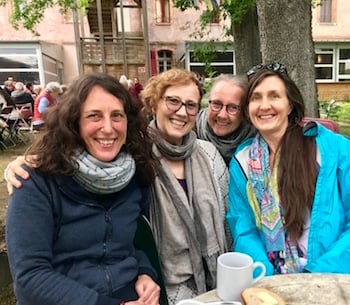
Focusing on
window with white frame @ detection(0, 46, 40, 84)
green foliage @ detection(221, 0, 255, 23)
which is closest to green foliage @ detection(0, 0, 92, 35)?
green foliage @ detection(221, 0, 255, 23)

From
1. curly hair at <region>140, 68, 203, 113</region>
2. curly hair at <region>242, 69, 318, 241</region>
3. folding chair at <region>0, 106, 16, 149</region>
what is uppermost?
curly hair at <region>140, 68, 203, 113</region>

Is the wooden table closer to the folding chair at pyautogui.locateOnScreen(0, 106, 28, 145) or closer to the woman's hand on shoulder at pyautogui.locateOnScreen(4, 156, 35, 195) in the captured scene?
the woman's hand on shoulder at pyautogui.locateOnScreen(4, 156, 35, 195)

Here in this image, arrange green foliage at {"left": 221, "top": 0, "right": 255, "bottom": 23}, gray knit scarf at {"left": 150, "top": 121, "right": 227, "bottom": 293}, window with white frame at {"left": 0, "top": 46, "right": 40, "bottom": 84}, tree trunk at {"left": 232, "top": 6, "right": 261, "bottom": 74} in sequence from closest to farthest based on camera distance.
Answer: gray knit scarf at {"left": 150, "top": 121, "right": 227, "bottom": 293} < green foliage at {"left": 221, "top": 0, "right": 255, "bottom": 23} < tree trunk at {"left": 232, "top": 6, "right": 261, "bottom": 74} < window with white frame at {"left": 0, "top": 46, "right": 40, "bottom": 84}

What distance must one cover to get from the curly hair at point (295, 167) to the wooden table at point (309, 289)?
0.34 metres

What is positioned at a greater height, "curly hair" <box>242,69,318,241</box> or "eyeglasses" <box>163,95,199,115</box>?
"eyeglasses" <box>163,95,199,115</box>

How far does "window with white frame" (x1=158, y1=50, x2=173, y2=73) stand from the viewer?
1919 centimetres

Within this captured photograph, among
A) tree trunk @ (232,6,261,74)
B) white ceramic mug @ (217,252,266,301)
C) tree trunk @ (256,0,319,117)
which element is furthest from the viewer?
tree trunk @ (232,6,261,74)

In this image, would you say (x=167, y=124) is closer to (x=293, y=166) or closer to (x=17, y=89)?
(x=293, y=166)

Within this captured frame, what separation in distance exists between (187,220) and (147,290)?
0.37 meters

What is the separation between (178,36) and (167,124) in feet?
59.9

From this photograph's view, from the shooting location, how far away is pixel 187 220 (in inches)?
66.8

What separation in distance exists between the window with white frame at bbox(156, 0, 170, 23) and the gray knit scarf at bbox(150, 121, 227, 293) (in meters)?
18.5

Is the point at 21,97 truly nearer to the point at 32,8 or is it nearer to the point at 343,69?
the point at 32,8

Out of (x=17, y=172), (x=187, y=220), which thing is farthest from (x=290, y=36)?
(x=17, y=172)
